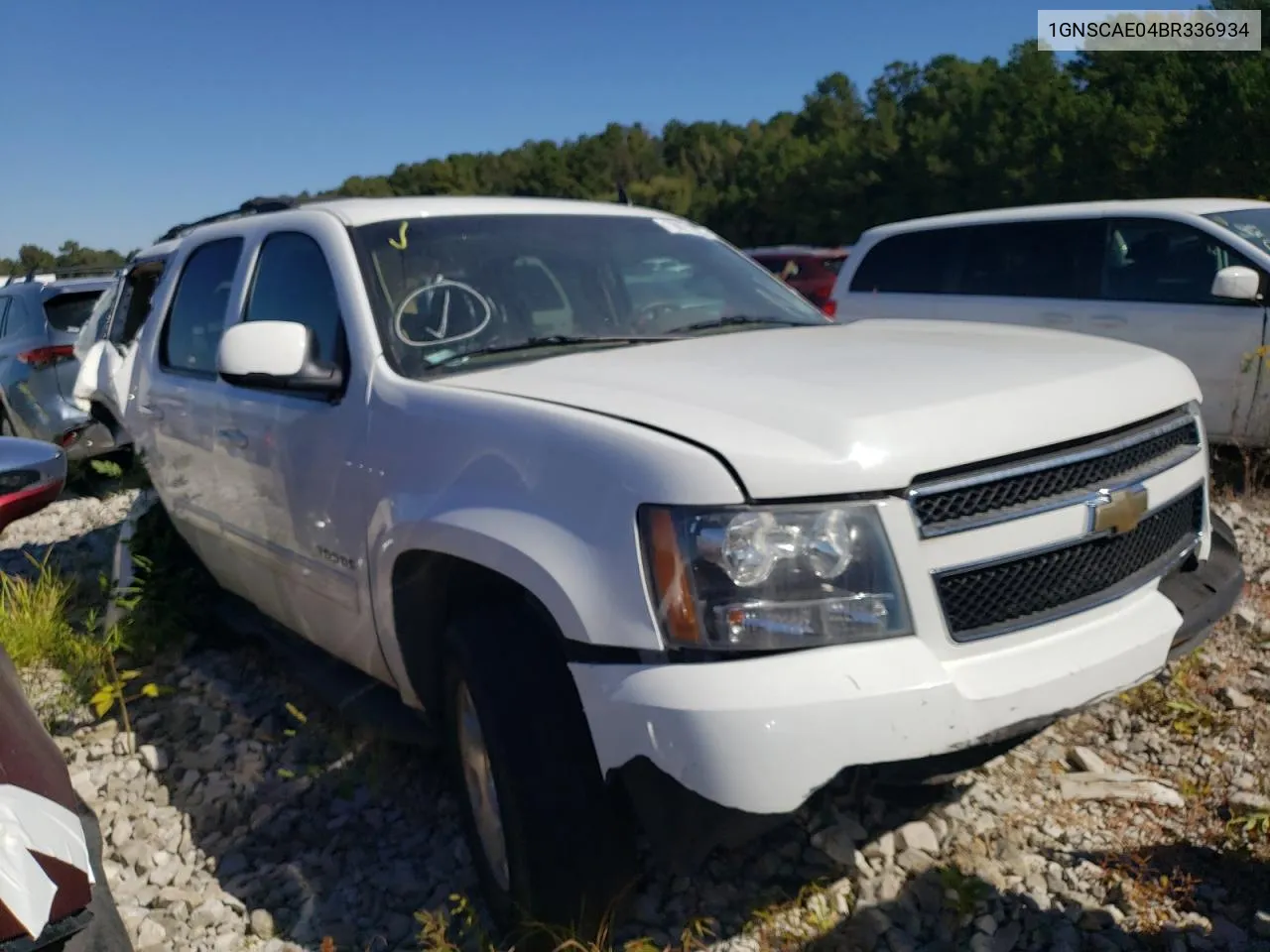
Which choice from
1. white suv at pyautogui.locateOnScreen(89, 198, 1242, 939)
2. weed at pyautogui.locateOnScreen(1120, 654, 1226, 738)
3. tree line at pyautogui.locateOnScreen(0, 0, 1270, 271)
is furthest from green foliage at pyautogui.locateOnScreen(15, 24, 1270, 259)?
weed at pyautogui.locateOnScreen(1120, 654, 1226, 738)

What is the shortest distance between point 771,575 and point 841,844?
3.81 ft

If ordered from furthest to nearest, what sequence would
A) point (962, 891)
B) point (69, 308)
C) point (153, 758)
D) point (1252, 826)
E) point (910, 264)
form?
1. point (69, 308)
2. point (910, 264)
3. point (153, 758)
4. point (1252, 826)
5. point (962, 891)

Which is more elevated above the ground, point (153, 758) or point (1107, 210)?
point (1107, 210)

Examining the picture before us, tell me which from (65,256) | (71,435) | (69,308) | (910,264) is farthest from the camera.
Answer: (65,256)

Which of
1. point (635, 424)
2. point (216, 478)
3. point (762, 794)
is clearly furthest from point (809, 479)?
point (216, 478)

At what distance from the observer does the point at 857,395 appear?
2.19 m

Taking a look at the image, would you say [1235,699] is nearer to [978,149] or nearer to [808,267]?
[808,267]

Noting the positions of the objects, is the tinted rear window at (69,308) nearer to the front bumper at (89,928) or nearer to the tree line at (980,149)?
the tree line at (980,149)

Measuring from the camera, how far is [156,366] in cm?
434

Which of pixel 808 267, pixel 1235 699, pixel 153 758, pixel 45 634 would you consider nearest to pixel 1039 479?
pixel 1235 699

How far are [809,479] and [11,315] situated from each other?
30.4 ft

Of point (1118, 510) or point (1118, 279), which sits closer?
point (1118, 510)

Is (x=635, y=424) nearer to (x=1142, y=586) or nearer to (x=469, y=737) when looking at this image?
(x=469, y=737)

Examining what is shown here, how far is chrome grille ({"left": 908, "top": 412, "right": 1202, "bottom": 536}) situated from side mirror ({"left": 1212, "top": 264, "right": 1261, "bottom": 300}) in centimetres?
417
